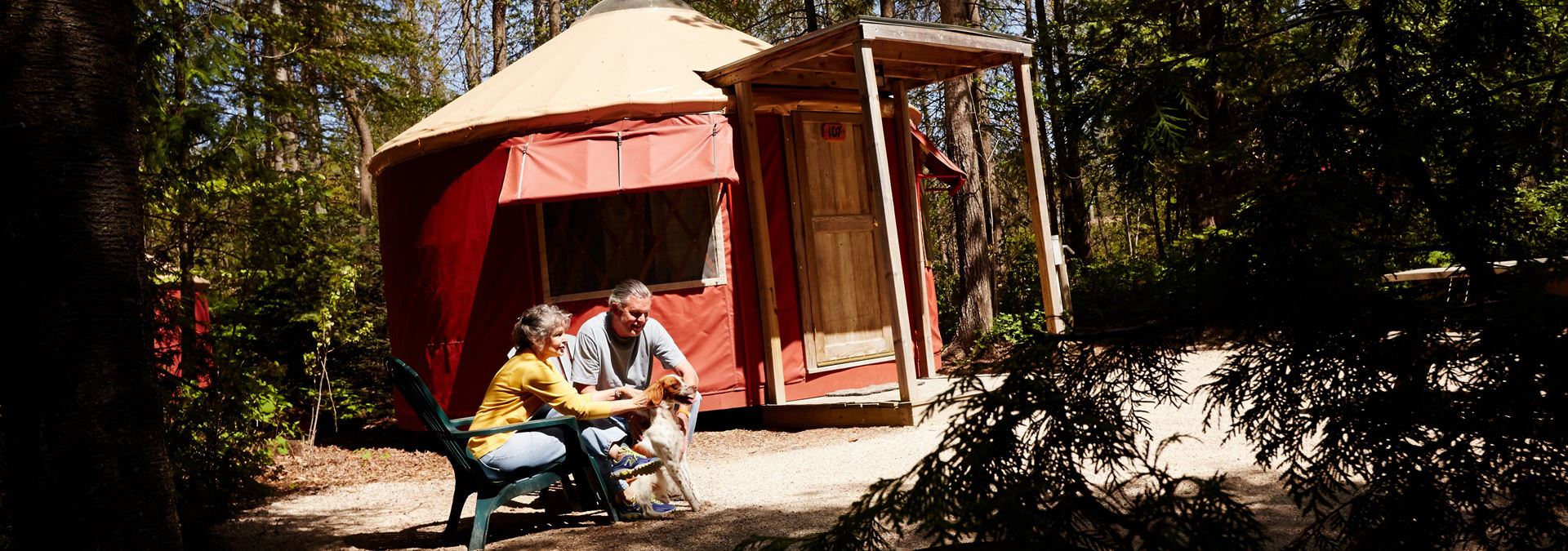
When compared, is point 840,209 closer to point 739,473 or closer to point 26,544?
point 739,473

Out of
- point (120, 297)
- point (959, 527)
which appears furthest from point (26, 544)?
point (959, 527)

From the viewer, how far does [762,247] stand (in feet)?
22.4

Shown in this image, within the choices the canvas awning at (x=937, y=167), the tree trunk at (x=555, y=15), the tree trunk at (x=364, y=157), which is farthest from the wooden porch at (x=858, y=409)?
the tree trunk at (x=555, y=15)

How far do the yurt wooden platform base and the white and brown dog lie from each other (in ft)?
6.30

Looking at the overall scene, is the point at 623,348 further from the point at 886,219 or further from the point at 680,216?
the point at 680,216

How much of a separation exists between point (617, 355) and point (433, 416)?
97 cm

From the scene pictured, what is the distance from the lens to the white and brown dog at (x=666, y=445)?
4.12 metres

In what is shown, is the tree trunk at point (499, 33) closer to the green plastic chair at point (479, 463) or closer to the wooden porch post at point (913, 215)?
the wooden porch post at point (913, 215)

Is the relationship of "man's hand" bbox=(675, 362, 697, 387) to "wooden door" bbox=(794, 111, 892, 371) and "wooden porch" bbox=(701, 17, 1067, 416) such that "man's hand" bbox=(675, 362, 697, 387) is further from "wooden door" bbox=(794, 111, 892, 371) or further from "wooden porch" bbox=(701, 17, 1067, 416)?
"wooden door" bbox=(794, 111, 892, 371)

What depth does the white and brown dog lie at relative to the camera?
162 inches

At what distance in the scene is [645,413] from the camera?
4.28 m

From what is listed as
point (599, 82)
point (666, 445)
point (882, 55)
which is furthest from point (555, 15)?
point (666, 445)

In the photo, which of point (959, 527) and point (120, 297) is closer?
point (959, 527)

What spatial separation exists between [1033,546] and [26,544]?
6.44ft
